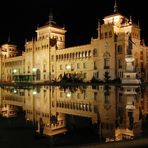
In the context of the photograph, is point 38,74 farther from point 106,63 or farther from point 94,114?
point 94,114

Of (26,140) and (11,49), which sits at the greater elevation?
(11,49)

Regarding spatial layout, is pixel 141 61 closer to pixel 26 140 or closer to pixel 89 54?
pixel 89 54


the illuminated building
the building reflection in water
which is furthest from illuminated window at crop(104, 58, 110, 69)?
the building reflection in water

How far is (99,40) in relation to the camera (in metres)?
63.0

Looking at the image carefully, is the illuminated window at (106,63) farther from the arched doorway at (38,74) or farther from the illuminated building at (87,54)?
the arched doorway at (38,74)

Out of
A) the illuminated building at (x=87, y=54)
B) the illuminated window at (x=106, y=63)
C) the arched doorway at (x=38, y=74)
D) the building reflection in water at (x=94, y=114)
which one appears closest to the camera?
the building reflection in water at (x=94, y=114)

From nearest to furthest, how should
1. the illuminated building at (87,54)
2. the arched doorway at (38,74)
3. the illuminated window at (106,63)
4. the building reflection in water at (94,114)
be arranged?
1. the building reflection in water at (94,114)
2. the illuminated building at (87,54)
3. the illuminated window at (106,63)
4. the arched doorway at (38,74)

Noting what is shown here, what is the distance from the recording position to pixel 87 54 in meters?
67.0

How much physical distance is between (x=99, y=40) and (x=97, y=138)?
188ft

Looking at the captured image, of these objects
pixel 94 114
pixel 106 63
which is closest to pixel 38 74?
pixel 106 63

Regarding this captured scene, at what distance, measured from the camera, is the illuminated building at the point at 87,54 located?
196 ft

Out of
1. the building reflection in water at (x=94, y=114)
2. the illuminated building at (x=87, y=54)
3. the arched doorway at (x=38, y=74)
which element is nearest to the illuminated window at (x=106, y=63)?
the illuminated building at (x=87, y=54)

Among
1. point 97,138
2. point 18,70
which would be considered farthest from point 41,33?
point 97,138

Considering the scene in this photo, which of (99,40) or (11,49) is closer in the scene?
(99,40)
